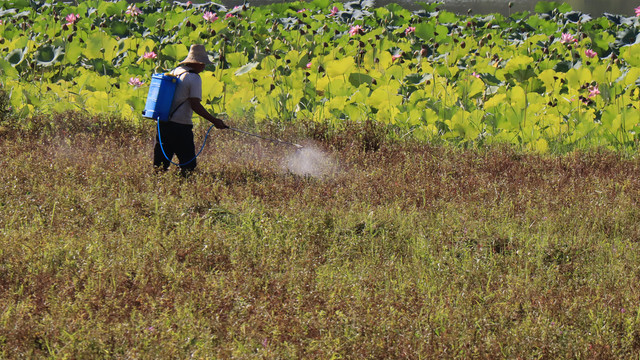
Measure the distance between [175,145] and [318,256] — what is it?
6.14 feet

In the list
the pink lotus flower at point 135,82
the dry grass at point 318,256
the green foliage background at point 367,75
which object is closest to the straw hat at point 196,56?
the dry grass at point 318,256

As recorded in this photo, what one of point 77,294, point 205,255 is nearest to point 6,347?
point 77,294

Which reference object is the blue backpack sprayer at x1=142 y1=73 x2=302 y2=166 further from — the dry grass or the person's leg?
the dry grass

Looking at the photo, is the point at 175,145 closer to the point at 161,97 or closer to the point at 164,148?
the point at 164,148

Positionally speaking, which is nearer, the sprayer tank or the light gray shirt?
the sprayer tank

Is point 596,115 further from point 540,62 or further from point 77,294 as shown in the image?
point 77,294

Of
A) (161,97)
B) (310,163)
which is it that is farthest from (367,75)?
(161,97)

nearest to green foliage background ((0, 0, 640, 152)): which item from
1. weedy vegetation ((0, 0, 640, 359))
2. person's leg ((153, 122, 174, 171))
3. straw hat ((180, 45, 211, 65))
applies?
weedy vegetation ((0, 0, 640, 359))

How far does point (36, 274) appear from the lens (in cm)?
398

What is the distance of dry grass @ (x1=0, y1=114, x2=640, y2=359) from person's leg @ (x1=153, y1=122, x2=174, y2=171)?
0.15m

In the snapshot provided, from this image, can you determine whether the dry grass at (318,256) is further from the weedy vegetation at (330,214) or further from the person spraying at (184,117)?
the person spraying at (184,117)

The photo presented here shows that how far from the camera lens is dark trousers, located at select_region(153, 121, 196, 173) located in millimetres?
5840

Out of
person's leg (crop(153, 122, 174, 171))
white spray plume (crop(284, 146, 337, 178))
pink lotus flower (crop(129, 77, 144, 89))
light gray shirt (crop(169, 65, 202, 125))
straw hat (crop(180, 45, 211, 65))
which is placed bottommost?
pink lotus flower (crop(129, 77, 144, 89))

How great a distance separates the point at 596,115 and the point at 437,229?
442cm
